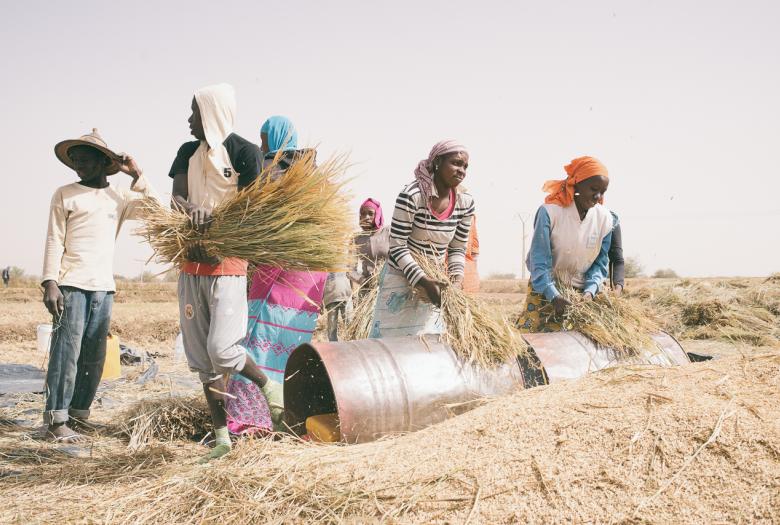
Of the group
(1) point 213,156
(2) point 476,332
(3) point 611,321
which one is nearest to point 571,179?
(3) point 611,321

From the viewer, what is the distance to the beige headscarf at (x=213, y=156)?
3336mm

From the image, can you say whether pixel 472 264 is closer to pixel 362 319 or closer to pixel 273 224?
pixel 362 319

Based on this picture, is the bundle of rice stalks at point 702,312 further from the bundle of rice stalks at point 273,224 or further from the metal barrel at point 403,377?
the bundle of rice stalks at point 273,224

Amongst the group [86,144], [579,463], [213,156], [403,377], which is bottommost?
[579,463]

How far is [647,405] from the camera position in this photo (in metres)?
2.41

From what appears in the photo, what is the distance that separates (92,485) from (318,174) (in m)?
1.90

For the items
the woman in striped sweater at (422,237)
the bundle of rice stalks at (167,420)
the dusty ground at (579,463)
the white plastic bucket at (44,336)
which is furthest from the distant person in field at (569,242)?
the white plastic bucket at (44,336)

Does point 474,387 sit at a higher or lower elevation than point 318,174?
lower

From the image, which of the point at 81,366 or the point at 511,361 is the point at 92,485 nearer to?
the point at 81,366

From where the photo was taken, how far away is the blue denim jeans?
3916mm

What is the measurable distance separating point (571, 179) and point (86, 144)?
322cm

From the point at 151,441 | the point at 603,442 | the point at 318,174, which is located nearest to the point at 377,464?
the point at 603,442

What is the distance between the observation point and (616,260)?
4.64 meters

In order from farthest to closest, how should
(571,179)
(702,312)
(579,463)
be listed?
(702,312) < (571,179) < (579,463)
